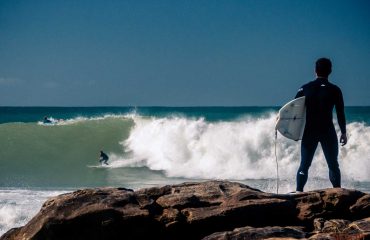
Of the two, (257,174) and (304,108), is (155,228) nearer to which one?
(304,108)

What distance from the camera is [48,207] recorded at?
5855mm

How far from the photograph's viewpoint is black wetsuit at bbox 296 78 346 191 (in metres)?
6.66

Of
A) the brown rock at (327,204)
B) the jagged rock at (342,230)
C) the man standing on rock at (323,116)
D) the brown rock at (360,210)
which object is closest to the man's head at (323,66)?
the man standing on rock at (323,116)

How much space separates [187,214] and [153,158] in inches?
656

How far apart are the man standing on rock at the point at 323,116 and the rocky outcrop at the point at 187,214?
1.94 ft

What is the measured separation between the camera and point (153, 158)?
22438 millimetres

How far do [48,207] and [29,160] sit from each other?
16596 millimetres

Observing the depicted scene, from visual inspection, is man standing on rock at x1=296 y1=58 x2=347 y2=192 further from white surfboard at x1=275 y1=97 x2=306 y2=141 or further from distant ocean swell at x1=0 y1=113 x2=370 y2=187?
distant ocean swell at x1=0 y1=113 x2=370 y2=187

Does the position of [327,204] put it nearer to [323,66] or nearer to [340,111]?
[340,111]

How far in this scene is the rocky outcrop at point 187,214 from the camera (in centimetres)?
562

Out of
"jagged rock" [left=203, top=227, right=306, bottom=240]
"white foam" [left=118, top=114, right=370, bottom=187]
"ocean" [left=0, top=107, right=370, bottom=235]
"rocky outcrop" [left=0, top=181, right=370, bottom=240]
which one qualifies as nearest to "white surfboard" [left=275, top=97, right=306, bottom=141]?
"rocky outcrop" [left=0, top=181, right=370, bottom=240]

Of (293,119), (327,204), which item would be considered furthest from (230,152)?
(327,204)

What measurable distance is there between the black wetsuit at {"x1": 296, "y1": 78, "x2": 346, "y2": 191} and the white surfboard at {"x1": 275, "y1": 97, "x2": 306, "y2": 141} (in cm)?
12

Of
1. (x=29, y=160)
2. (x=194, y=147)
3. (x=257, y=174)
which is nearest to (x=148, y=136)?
(x=194, y=147)
